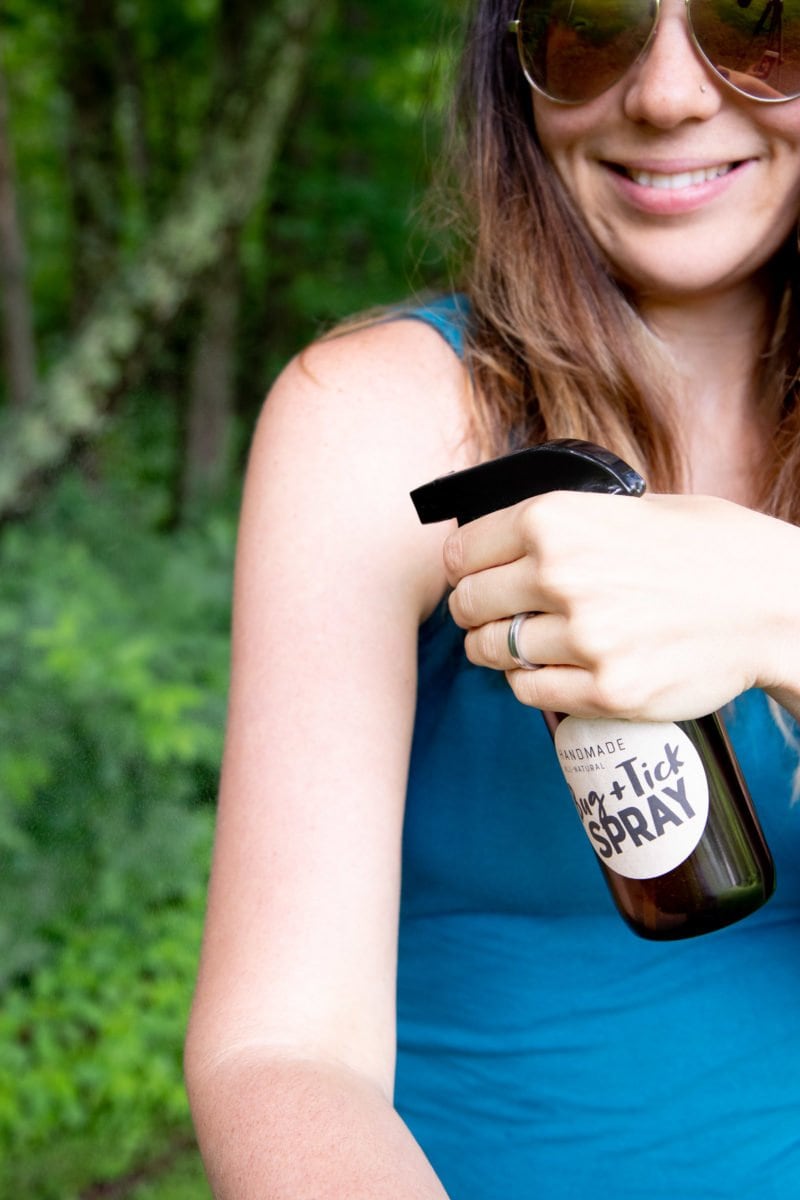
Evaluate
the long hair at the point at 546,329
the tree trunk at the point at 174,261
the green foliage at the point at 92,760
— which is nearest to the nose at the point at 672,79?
the long hair at the point at 546,329

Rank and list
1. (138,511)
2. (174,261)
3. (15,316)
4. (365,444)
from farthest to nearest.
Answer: (15,316) < (138,511) < (174,261) < (365,444)

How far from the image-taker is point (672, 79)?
4.31ft

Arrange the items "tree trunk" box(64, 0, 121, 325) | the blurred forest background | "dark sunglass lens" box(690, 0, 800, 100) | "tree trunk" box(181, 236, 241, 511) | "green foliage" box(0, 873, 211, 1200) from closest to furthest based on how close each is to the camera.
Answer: "dark sunglass lens" box(690, 0, 800, 100) → "green foliage" box(0, 873, 211, 1200) → the blurred forest background → "tree trunk" box(64, 0, 121, 325) → "tree trunk" box(181, 236, 241, 511)

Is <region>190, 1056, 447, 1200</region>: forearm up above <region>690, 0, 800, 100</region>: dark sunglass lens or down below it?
below

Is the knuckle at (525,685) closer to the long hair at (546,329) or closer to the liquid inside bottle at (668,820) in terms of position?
the liquid inside bottle at (668,820)

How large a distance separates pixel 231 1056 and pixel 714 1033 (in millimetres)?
602

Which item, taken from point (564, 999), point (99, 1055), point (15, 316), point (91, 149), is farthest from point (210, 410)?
point (564, 999)

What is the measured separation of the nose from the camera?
1297mm

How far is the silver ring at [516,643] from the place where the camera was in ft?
3.36

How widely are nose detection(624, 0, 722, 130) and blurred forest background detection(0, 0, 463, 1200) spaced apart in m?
0.51

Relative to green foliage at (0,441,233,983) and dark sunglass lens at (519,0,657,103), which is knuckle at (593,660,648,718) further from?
green foliage at (0,441,233,983)

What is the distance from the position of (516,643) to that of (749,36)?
2.48 feet

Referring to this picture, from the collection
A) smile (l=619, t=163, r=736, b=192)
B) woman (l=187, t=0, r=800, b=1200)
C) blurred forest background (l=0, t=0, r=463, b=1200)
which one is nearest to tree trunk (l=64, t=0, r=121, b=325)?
blurred forest background (l=0, t=0, r=463, b=1200)

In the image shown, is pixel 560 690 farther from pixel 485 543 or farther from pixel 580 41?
pixel 580 41
